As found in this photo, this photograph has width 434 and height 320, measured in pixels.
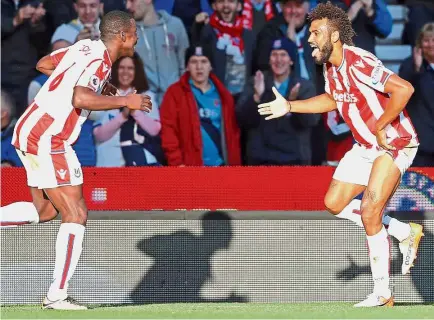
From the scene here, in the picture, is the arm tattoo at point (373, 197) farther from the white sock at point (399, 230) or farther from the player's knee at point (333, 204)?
the white sock at point (399, 230)

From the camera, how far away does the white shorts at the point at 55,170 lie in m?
8.33

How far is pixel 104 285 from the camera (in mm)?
9641

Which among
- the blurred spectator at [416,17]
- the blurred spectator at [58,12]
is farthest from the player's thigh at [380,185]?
the blurred spectator at [58,12]

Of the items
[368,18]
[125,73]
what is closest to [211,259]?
[125,73]

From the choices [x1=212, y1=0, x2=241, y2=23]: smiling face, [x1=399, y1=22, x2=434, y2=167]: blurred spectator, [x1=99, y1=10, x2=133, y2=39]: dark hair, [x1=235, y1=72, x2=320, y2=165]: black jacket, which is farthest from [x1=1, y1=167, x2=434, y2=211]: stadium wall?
[x1=212, y1=0, x2=241, y2=23]: smiling face

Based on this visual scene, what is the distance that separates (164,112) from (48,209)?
408cm

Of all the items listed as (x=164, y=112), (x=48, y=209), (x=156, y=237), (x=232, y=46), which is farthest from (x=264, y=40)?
(x=48, y=209)

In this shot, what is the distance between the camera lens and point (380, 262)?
340 inches

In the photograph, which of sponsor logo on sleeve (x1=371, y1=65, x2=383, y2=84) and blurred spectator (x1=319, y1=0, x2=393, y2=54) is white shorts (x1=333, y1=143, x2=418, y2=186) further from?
blurred spectator (x1=319, y1=0, x2=393, y2=54)

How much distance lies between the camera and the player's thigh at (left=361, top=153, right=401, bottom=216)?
8.58 metres

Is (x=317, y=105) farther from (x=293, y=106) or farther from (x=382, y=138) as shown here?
(x=382, y=138)

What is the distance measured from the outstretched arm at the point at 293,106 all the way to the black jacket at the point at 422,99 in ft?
13.2

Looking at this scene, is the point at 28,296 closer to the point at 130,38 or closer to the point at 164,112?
the point at 130,38

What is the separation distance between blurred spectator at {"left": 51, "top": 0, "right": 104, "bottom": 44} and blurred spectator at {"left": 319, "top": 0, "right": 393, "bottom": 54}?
7.80ft
